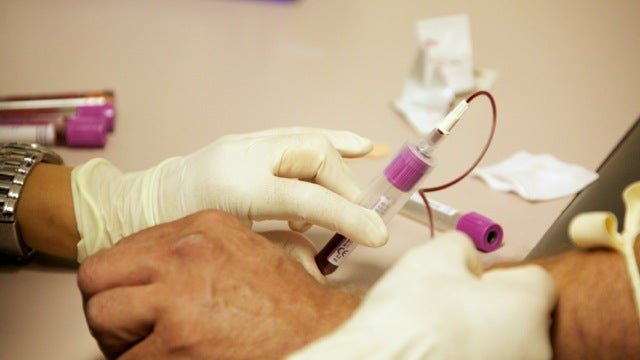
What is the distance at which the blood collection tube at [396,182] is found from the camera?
607mm

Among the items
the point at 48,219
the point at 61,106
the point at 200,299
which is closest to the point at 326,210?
the point at 200,299

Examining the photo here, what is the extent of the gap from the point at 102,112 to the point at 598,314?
725 mm

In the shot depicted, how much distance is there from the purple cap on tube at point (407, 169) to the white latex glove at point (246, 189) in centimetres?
4

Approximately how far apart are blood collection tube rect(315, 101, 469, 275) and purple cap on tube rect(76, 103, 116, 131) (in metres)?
0.44

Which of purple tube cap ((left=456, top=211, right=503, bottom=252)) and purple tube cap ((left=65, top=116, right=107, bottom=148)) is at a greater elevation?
purple tube cap ((left=456, top=211, right=503, bottom=252))

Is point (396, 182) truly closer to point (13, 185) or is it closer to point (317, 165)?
point (317, 165)

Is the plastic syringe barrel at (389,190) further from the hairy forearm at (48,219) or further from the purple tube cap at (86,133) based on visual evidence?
the purple tube cap at (86,133)

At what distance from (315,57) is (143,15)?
0.36 m

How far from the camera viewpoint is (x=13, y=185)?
2.28ft

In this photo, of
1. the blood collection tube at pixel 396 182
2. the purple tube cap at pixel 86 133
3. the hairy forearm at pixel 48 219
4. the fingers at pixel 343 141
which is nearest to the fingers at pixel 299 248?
the blood collection tube at pixel 396 182

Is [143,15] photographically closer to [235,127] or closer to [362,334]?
[235,127]

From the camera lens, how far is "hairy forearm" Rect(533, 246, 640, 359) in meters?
0.49

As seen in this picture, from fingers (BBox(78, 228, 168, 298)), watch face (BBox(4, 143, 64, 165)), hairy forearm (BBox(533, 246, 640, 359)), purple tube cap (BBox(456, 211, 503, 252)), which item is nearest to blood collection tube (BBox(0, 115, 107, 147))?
watch face (BBox(4, 143, 64, 165))

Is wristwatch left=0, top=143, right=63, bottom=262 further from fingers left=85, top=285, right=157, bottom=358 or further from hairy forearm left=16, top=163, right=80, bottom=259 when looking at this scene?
fingers left=85, top=285, right=157, bottom=358
